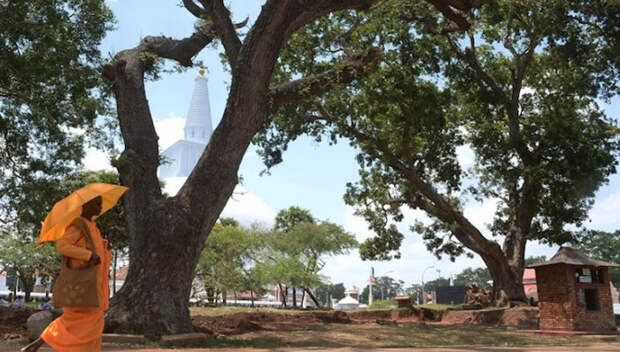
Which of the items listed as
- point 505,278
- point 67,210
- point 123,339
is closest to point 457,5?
point 123,339

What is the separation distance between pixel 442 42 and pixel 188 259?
46.0ft

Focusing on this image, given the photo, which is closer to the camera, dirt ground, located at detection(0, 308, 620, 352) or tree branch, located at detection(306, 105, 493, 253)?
dirt ground, located at detection(0, 308, 620, 352)

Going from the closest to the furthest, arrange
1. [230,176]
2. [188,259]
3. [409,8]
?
[188,259] < [230,176] < [409,8]

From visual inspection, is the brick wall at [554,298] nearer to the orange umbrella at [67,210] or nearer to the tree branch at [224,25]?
the tree branch at [224,25]

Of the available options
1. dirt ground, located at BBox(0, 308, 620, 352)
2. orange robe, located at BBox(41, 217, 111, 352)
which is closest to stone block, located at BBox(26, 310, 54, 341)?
dirt ground, located at BBox(0, 308, 620, 352)

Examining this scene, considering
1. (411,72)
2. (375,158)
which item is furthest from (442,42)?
(375,158)

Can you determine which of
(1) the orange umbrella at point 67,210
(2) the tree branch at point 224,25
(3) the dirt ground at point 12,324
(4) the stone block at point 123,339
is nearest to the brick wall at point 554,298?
(2) the tree branch at point 224,25

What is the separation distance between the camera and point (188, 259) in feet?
31.5

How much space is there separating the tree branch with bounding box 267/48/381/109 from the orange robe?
7437mm

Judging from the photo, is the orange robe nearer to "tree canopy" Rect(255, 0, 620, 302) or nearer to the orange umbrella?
the orange umbrella

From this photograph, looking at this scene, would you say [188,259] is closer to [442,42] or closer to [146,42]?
[146,42]

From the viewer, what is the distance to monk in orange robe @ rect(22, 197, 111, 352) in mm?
4297

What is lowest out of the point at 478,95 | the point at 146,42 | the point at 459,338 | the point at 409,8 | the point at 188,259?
the point at 459,338

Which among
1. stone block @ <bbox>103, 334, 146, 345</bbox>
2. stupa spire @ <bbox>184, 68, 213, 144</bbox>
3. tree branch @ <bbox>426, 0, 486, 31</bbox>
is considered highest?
stupa spire @ <bbox>184, 68, 213, 144</bbox>
